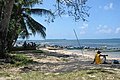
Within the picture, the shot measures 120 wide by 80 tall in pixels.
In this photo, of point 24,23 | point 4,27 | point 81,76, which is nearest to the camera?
point 81,76

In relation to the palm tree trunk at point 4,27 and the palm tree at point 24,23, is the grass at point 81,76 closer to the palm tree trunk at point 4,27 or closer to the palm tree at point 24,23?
the palm tree trunk at point 4,27

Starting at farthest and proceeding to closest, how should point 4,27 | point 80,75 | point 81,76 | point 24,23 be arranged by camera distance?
point 24,23 < point 4,27 < point 80,75 < point 81,76

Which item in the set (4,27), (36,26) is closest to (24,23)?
(36,26)

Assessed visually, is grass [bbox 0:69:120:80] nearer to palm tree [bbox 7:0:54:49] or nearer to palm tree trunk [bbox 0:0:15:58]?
palm tree trunk [bbox 0:0:15:58]

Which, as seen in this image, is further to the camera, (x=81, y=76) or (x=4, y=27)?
(x=4, y=27)

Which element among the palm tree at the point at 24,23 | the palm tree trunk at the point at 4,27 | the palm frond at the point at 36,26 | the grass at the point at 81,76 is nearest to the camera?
the grass at the point at 81,76

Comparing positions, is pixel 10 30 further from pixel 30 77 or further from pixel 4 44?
pixel 30 77

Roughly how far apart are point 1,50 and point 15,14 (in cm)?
1127

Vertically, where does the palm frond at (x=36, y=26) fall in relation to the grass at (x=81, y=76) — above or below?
above

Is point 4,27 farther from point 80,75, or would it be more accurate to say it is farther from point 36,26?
point 36,26

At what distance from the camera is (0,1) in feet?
79.5

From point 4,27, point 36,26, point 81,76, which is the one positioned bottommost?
point 81,76

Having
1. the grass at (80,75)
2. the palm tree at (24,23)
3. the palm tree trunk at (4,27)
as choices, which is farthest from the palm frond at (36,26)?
the grass at (80,75)

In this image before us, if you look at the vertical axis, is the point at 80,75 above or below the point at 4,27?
below
